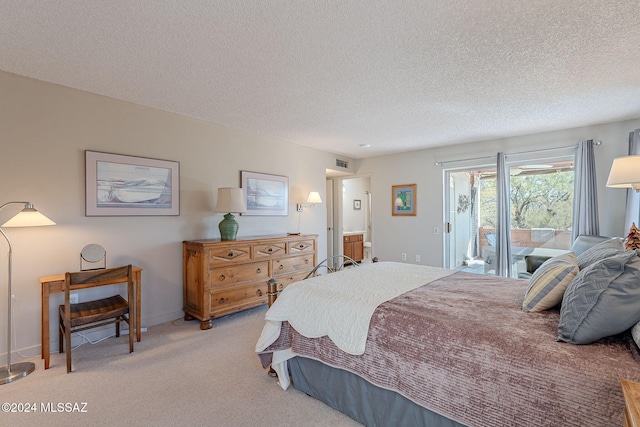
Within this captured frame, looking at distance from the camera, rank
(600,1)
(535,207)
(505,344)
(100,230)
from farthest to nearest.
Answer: (535,207) < (100,230) < (600,1) < (505,344)

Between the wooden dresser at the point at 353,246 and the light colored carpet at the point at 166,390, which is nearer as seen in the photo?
the light colored carpet at the point at 166,390

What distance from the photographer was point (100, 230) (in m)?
2.93

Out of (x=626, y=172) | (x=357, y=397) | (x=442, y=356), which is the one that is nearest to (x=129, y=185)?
(x=357, y=397)

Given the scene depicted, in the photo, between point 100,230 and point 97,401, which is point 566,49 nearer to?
point 97,401

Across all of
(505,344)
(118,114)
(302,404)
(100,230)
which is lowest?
(302,404)

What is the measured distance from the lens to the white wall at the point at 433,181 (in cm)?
359

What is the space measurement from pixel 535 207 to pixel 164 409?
5062 millimetres

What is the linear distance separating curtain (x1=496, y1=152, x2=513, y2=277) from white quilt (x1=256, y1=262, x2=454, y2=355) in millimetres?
2423

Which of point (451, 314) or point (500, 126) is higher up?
point (500, 126)

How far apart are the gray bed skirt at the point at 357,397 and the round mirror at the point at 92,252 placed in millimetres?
2181

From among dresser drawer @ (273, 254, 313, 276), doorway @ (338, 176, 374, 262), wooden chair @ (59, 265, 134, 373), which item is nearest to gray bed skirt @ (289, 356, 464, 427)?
wooden chair @ (59, 265, 134, 373)

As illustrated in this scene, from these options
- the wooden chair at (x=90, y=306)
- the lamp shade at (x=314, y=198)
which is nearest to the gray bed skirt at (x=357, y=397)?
the wooden chair at (x=90, y=306)

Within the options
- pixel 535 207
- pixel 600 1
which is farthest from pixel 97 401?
pixel 535 207

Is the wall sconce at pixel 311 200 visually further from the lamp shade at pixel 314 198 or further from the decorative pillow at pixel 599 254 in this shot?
the decorative pillow at pixel 599 254
